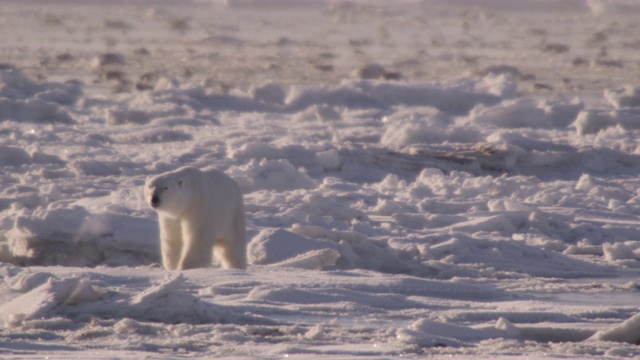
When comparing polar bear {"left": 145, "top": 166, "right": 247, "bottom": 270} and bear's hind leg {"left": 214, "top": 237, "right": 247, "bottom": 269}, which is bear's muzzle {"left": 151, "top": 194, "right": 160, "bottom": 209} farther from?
bear's hind leg {"left": 214, "top": 237, "right": 247, "bottom": 269}

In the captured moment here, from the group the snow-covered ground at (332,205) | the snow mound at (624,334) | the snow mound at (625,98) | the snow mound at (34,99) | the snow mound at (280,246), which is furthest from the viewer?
the snow mound at (625,98)

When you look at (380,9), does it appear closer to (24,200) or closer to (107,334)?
(24,200)

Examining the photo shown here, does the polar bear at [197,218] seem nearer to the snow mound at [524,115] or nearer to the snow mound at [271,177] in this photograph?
the snow mound at [271,177]

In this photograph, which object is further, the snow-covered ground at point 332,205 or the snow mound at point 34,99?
the snow mound at point 34,99

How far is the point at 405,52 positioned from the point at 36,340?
65.6 feet

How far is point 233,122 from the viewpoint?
13.4 m

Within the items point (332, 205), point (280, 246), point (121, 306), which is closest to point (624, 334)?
point (121, 306)

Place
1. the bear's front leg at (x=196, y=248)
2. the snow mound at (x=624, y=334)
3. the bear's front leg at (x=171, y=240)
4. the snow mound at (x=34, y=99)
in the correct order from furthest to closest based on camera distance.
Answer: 1. the snow mound at (x=34, y=99)
2. the bear's front leg at (x=171, y=240)
3. the bear's front leg at (x=196, y=248)
4. the snow mound at (x=624, y=334)

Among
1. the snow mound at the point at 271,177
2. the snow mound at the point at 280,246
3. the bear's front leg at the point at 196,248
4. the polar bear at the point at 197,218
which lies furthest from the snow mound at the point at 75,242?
the snow mound at the point at 271,177

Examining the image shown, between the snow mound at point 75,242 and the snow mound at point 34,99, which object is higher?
the snow mound at point 34,99

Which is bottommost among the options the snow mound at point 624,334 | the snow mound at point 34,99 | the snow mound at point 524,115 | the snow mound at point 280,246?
the snow mound at point 624,334

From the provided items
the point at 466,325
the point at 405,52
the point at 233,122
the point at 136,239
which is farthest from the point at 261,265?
the point at 405,52

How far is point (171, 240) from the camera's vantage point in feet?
22.5

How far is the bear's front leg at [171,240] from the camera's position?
6.82m
